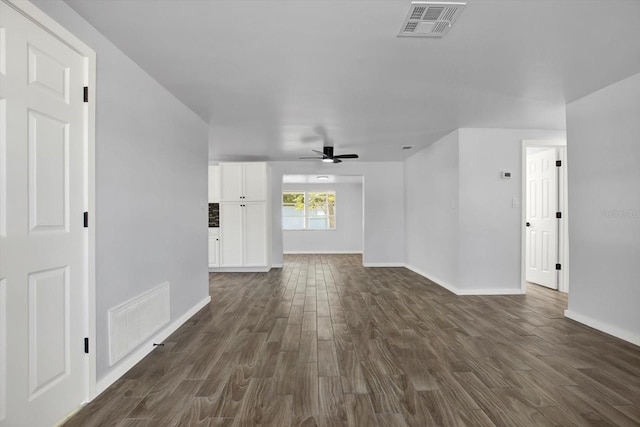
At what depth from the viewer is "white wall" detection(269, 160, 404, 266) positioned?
24.2ft

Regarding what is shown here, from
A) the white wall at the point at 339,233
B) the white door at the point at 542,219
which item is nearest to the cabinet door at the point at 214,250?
the white wall at the point at 339,233

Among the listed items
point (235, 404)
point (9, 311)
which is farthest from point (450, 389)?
point (9, 311)

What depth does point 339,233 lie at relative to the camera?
1025 cm

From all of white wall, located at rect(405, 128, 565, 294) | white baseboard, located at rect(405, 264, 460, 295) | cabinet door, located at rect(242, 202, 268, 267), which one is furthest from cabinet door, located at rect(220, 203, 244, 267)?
white wall, located at rect(405, 128, 565, 294)

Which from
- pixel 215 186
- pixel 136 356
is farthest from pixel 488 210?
pixel 215 186

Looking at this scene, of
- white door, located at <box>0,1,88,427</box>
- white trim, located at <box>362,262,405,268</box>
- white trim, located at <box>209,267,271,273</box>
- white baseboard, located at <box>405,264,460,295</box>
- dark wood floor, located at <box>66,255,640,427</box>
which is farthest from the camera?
white trim, located at <box>362,262,405,268</box>

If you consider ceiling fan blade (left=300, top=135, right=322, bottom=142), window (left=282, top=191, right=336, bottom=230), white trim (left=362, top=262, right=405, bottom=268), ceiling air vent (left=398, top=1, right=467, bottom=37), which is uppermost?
ceiling air vent (left=398, top=1, right=467, bottom=37)

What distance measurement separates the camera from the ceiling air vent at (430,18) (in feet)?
6.20

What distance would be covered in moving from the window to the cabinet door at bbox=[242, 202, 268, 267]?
378 centimetres

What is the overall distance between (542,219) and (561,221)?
321 mm

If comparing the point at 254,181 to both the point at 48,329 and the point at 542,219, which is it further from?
the point at 542,219

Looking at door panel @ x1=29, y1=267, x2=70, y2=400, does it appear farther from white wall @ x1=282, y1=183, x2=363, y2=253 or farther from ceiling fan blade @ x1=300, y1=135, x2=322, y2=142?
white wall @ x1=282, y1=183, x2=363, y2=253

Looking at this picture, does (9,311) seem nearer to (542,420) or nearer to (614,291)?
(542,420)

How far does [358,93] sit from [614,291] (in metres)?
3.09
